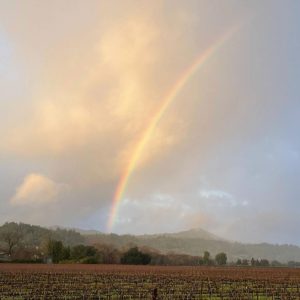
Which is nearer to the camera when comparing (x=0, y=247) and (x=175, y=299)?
(x=175, y=299)

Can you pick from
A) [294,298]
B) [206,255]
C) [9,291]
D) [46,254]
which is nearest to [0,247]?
[46,254]

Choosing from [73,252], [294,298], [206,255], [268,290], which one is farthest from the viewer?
[206,255]

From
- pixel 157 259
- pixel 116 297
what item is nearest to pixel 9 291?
pixel 116 297

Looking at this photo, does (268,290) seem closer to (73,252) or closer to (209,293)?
(209,293)

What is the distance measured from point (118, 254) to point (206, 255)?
67602 mm

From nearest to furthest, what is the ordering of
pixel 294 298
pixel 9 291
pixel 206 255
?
pixel 294 298 < pixel 9 291 < pixel 206 255

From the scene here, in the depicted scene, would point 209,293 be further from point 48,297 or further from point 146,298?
point 48,297

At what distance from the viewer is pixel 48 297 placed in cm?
2972

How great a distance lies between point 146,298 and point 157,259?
115303 mm

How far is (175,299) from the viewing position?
1164 inches

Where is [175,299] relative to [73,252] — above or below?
below

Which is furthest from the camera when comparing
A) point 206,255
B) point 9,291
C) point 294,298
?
point 206,255

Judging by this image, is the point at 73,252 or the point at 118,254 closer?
the point at 73,252

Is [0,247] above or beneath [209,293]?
above
